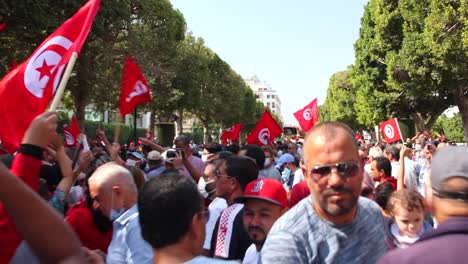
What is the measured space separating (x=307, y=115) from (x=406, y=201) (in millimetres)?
7891

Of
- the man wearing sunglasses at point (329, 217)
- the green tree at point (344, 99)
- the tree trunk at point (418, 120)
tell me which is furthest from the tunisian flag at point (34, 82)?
Answer: the green tree at point (344, 99)

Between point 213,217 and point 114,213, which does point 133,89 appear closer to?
point 213,217

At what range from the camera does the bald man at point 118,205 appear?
3188 millimetres

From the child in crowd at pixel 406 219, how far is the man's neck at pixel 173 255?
2410 mm

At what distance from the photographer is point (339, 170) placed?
7.52ft

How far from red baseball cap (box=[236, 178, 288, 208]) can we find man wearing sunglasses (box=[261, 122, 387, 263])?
944 mm

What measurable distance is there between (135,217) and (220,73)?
54.3m

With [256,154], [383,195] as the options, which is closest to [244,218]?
[383,195]

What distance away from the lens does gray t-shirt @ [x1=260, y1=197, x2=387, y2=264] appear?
2133 mm

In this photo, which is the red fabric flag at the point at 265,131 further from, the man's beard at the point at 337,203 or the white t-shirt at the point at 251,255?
the man's beard at the point at 337,203

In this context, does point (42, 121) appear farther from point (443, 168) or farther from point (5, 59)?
point (5, 59)

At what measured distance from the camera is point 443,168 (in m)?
2.07

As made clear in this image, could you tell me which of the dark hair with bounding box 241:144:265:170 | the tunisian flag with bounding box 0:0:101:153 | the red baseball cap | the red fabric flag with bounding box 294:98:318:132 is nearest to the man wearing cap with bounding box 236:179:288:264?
the red baseball cap

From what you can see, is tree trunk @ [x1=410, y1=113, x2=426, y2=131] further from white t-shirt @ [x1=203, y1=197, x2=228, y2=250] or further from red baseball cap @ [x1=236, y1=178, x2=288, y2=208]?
red baseball cap @ [x1=236, y1=178, x2=288, y2=208]
